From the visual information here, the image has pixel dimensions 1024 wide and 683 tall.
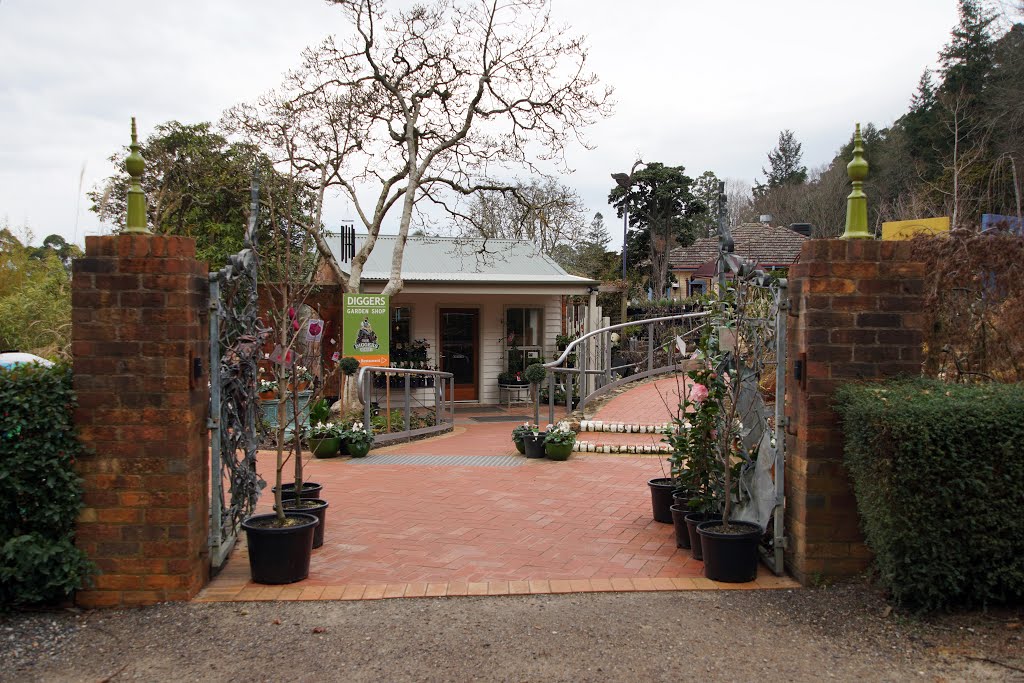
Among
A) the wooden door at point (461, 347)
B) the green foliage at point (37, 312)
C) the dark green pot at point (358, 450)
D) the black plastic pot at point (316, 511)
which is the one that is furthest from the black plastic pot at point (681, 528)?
the wooden door at point (461, 347)

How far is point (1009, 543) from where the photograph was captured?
328 centimetres

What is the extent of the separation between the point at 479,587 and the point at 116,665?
1.77 meters

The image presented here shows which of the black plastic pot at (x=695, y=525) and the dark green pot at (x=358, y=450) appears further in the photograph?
the dark green pot at (x=358, y=450)

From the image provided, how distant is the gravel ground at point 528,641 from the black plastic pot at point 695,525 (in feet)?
1.92

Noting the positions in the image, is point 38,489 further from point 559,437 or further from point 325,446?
point 559,437

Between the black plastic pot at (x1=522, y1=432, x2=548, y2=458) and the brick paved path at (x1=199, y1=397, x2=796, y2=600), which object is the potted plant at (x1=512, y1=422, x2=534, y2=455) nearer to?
the black plastic pot at (x1=522, y1=432, x2=548, y2=458)

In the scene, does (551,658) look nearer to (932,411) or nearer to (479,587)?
(479,587)

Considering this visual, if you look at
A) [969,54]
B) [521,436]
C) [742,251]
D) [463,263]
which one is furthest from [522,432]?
[969,54]

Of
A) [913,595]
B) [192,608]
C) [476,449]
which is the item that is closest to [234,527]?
[192,608]

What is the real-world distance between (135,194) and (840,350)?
381 cm

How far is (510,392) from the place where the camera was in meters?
15.6

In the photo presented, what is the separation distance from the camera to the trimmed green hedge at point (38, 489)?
11.3 feet

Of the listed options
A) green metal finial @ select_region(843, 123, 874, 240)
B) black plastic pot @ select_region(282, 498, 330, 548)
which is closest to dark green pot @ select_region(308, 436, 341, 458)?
black plastic pot @ select_region(282, 498, 330, 548)

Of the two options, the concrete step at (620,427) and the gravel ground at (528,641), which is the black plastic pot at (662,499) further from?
the concrete step at (620,427)
